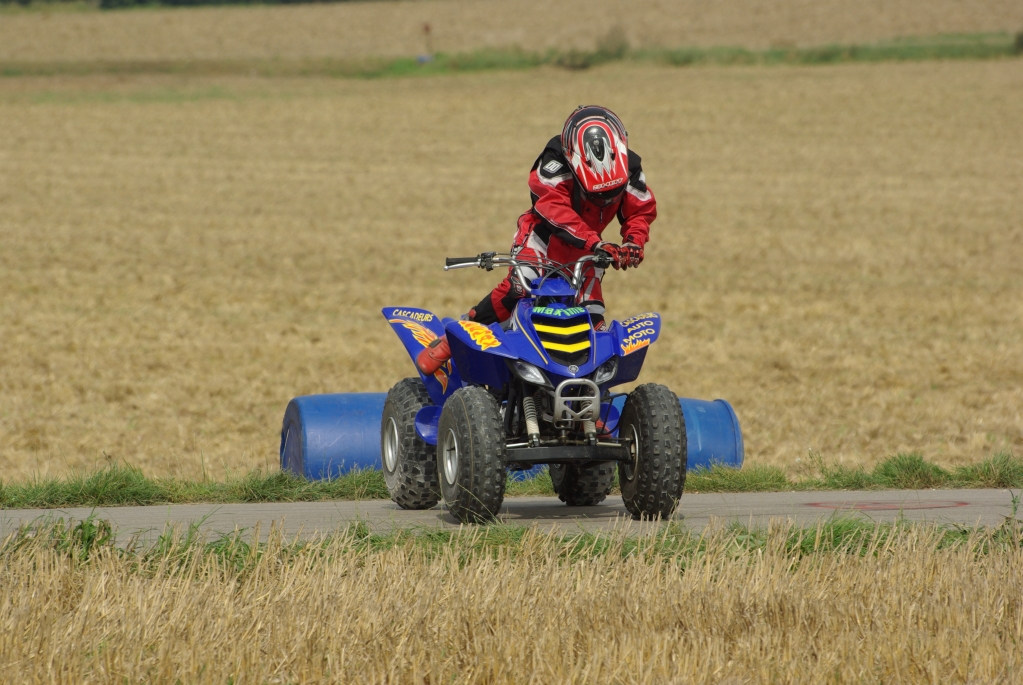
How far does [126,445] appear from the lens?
10766 mm

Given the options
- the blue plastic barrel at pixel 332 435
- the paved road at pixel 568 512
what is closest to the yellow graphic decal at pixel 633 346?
the paved road at pixel 568 512

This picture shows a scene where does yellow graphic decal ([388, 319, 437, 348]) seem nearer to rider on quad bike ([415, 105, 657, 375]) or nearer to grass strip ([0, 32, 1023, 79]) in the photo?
rider on quad bike ([415, 105, 657, 375])

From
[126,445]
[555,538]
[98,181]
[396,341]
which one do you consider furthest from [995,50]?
[555,538]

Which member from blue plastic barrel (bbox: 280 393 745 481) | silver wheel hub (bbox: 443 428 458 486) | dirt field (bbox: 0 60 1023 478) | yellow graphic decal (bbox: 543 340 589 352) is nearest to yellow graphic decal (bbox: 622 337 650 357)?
yellow graphic decal (bbox: 543 340 589 352)

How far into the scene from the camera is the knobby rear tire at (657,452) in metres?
6.29

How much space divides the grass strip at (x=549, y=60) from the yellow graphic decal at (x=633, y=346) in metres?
43.4

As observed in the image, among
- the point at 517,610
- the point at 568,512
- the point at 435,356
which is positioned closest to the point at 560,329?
the point at 435,356

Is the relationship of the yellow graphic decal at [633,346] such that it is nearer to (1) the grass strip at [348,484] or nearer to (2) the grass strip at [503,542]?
(2) the grass strip at [503,542]

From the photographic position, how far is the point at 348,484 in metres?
8.02

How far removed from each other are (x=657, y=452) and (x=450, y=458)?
3.43 ft

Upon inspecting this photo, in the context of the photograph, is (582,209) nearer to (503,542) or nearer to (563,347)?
(563,347)

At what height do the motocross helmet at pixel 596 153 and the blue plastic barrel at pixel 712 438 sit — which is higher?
the motocross helmet at pixel 596 153

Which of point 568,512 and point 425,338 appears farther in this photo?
point 425,338

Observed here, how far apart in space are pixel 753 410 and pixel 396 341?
505cm
